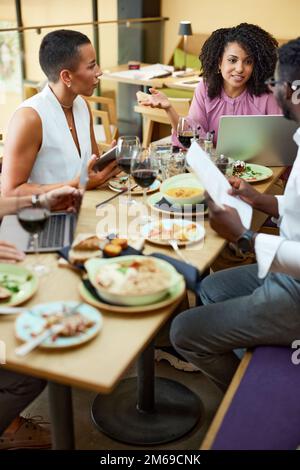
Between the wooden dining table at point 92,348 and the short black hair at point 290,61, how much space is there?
52 cm

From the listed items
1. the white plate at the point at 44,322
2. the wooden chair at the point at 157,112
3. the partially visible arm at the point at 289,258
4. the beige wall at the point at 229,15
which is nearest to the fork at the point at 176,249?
the partially visible arm at the point at 289,258

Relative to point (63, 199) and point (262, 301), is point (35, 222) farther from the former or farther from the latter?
point (262, 301)

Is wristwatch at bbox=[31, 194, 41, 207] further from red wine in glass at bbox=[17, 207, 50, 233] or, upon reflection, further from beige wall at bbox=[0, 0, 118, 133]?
beige wall at bbox=[0, 0, 118, 133]

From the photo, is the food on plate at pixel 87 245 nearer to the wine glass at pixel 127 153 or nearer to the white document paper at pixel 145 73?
the wine glass at pixel 127 153

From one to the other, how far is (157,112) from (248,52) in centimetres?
144

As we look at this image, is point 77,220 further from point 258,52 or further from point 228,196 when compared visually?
point 258,52

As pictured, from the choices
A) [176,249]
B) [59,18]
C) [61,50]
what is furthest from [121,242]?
[59,18]

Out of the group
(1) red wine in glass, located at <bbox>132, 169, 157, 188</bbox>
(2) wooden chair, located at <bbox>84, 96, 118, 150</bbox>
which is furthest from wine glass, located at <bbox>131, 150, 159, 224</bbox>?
(2) wooden chair, located at <bbox>84, 96, 118, 150</bbox>

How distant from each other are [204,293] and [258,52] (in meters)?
1.23

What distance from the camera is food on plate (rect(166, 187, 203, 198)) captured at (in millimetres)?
1948

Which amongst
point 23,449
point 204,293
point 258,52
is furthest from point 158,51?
point 23,449

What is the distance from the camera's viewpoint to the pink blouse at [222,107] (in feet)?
8.78

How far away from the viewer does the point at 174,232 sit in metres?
1.73
